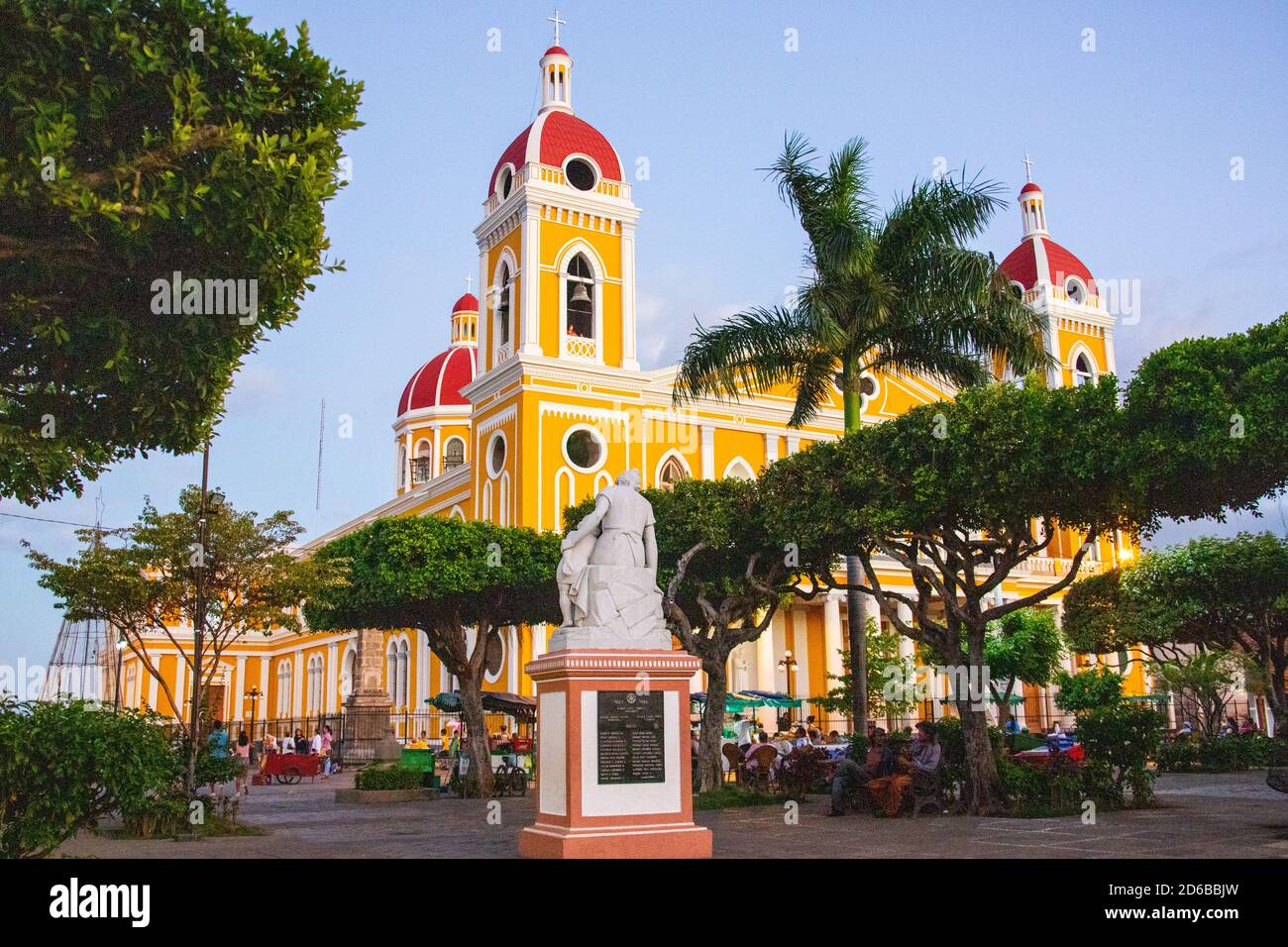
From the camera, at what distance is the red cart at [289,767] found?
104ft

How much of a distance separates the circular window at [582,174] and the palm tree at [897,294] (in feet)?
56.5

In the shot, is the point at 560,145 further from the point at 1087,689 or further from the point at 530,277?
the point at 1087,689

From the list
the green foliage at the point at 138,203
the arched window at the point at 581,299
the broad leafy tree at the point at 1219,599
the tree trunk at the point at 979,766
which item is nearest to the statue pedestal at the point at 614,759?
the green foliage at the point at 138,203

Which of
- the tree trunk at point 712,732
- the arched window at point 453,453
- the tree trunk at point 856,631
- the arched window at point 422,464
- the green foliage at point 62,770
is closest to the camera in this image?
the green foliage at point 62,770

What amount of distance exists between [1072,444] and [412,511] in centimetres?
3456

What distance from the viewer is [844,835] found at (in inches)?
537

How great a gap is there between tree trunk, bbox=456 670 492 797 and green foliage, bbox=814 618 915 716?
1576cm

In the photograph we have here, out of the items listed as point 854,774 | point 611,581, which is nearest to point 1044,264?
point 854,774

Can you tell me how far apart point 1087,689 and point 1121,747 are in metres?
25.1

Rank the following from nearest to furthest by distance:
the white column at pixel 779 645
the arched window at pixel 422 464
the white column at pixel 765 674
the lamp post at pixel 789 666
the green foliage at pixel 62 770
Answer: the green foliage at pixel 62 770 → the lamp post at pixel 789 666 → the white column at pixel 765 674 → the white column at pixel 779 645 → the arched window at pixel 422 464

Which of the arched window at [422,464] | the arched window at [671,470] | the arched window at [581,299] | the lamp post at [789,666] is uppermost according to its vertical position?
the arched window at [581,299]

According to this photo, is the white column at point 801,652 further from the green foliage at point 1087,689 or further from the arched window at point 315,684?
the arched window at point 315,684
